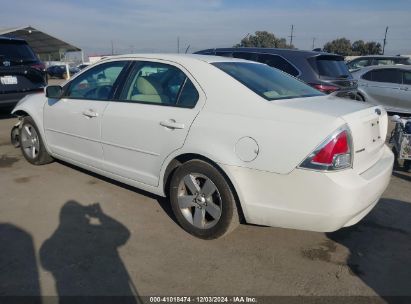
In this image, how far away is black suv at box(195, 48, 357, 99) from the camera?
7.26 m

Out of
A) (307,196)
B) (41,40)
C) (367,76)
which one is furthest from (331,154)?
(41,40)

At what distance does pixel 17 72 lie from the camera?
8102 millimetres

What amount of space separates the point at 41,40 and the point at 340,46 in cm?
5460

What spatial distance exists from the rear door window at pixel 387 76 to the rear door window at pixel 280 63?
4547 millimetres

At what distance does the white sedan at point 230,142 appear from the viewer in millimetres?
2752

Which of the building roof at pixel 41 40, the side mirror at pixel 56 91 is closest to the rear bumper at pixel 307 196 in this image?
the side mirror at pixel 56 91

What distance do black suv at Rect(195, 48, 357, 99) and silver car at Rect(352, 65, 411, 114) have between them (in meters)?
2.99

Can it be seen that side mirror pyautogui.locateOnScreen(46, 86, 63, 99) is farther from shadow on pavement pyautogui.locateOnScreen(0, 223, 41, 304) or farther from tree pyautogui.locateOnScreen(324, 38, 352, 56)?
tree pyautogui.locateOnScreen(324, 38, 352, 56)

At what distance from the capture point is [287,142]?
2.77 meters

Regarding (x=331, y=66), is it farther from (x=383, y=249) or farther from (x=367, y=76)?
(x=383, y=249)

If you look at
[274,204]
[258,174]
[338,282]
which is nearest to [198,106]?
[258,174]

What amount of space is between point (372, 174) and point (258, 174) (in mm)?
918

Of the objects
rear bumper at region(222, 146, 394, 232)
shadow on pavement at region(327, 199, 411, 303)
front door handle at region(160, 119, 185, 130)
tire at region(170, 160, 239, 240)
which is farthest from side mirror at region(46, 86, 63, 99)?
shadow on pavement at region(327, 199, 411, 303)

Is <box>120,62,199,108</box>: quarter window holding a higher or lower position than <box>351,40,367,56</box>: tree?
lower
